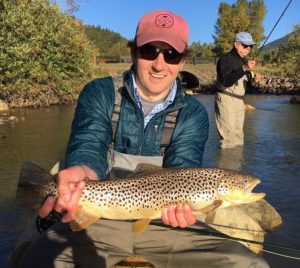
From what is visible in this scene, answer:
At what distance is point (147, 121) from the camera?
146 inches

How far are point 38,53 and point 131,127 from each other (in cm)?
1836

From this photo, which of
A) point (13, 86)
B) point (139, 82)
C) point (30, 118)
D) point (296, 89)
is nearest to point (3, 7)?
point (13, 86)

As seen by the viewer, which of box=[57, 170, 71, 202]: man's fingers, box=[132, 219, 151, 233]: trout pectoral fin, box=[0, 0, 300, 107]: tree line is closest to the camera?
box=[57, 170, 71, 202]: man's fingers

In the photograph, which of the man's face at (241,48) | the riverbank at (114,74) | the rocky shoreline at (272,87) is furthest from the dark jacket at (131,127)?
the rocky shoreline at (272,87)

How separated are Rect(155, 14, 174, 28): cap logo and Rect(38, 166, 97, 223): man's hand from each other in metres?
1.36

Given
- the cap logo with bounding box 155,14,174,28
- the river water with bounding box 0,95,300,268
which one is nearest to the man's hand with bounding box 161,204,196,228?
the cap logo with bounding box 155,14,174,28

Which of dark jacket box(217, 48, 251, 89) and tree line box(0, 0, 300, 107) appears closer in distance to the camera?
dark jacket box(217, 48, 251, 89)

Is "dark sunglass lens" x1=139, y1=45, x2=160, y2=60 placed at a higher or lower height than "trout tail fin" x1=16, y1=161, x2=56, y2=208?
higher

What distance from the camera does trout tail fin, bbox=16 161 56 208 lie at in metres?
2.96

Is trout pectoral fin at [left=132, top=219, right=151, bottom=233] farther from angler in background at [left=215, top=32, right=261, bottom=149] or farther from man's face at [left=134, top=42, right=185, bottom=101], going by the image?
angler in background at [left=215, top=32, right=261, bottom=149]

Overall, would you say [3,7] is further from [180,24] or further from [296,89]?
[296,89]

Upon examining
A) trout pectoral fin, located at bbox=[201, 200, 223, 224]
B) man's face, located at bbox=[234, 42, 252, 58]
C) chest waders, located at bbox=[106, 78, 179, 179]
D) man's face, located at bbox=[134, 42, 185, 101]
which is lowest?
trout pectoral fin, located at bbox=[201, 200, 223, 224]

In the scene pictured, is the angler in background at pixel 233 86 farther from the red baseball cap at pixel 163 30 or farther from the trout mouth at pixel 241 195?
the trout mouth at pixel 241 195

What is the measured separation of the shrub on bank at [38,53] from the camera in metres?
18.2
